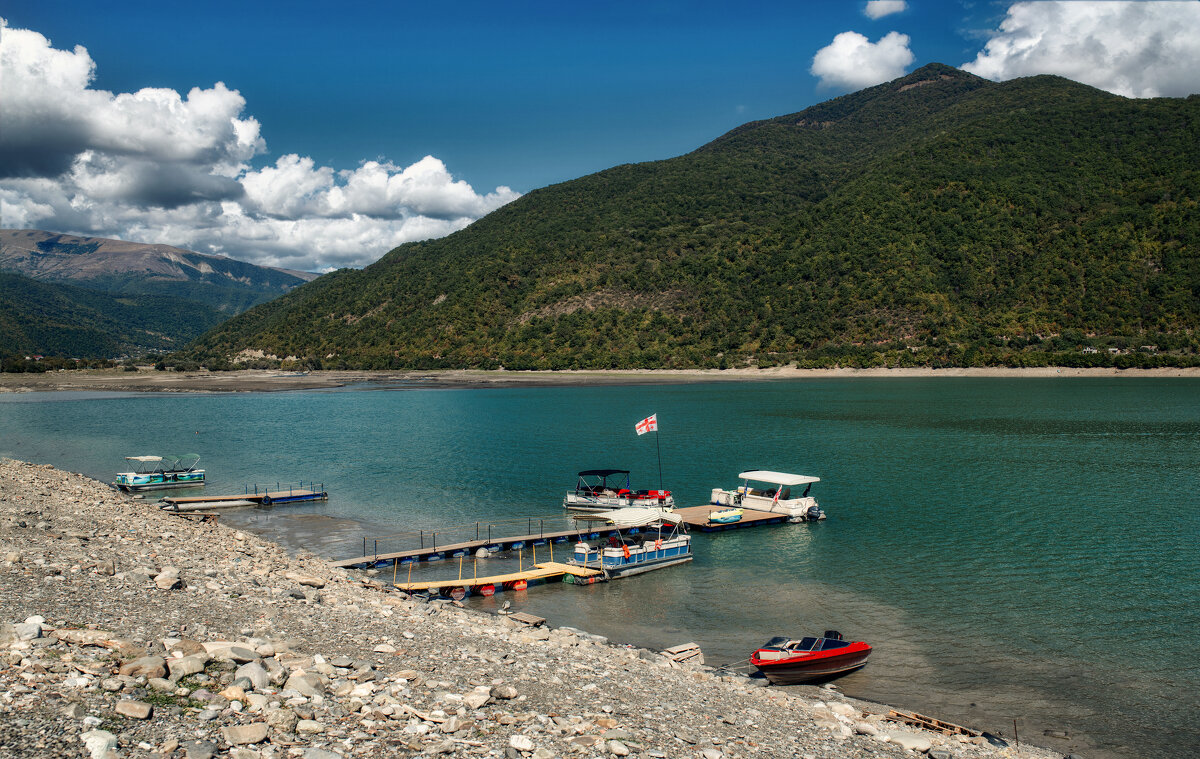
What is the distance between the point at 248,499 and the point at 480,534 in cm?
1800

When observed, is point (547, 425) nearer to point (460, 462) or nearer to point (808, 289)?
point (460, 462)

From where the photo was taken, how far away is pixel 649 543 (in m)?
32.5

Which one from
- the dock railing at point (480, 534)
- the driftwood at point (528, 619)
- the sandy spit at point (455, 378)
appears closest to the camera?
the driftwood at point (528, 619)

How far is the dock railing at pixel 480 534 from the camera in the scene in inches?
1357

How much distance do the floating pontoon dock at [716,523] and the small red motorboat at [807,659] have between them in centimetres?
1765

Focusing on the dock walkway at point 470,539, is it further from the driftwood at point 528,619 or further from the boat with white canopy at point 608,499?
the driftwood at point 528,619

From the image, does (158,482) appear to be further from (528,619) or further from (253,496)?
(528,619)

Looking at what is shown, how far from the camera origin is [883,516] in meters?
40.9

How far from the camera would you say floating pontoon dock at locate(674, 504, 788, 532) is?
38.7m

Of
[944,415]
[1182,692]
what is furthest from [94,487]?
[944,415]

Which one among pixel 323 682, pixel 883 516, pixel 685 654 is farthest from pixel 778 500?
pixel 323 682

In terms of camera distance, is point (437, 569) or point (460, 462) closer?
point (437, 569)

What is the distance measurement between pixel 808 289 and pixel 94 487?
565 ft

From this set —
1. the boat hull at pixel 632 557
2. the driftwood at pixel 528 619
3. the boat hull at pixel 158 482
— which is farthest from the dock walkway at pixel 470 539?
the boat hull at pixel 158 482
